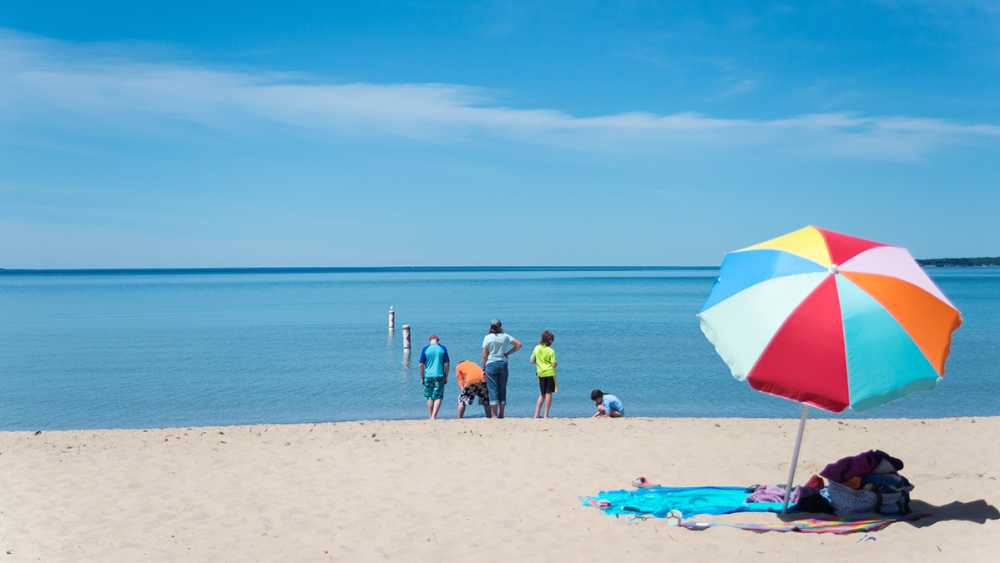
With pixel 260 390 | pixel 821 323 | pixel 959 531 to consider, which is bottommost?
pixel 260 390

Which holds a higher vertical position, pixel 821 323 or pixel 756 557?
pixel 821 323

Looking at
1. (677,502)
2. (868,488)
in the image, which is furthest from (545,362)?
(868,488)

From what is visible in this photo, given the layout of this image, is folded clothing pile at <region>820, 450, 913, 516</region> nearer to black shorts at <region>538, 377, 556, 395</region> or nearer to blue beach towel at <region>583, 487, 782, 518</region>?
blue beach towel at <region>583, 487, 782, 518</region>

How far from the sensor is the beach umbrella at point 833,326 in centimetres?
718

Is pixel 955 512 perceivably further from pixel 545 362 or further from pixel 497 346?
pixel 497 346

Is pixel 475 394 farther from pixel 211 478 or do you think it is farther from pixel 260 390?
pixel 260 390

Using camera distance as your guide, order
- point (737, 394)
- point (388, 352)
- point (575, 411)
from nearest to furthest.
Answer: point (575, 411), point (737, 394), point (388, 352)

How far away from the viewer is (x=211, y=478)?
10.7 m

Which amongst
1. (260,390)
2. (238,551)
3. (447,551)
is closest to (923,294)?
(447,551)

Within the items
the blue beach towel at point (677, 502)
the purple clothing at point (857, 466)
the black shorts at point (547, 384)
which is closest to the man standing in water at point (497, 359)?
the black shorts at point (547, 384)

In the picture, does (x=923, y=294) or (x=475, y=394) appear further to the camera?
(x=475, y=394)

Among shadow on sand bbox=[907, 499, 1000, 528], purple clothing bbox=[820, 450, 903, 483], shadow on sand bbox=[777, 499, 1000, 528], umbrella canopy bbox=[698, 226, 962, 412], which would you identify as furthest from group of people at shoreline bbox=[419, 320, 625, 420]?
umbrella canopy bbox=[698, 226, 962, 412]

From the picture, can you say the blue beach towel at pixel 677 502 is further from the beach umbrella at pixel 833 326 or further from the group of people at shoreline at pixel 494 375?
the group of people at shoreline at pixel 494 375

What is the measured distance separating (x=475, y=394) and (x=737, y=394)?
356 inches
